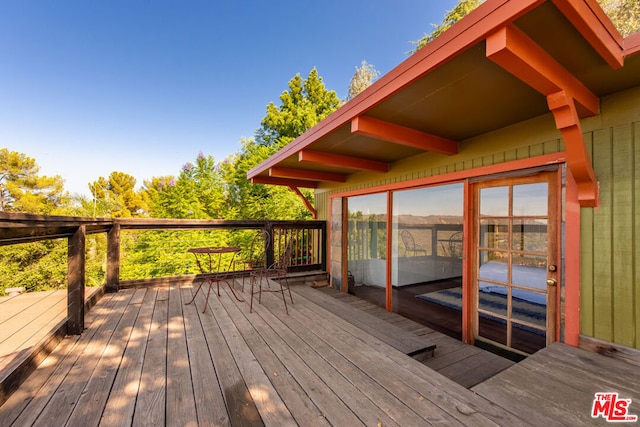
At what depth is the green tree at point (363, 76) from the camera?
14531 millimetres

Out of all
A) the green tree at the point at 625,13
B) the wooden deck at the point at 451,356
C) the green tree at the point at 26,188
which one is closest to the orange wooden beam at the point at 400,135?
the wooden deck at the point at 451,356

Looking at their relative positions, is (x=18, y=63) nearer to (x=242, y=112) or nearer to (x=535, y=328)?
(x=242, y=112)

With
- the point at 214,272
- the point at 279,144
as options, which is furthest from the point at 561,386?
the point at 279,144

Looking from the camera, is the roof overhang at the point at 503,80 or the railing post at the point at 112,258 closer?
the roof overhang at the point at 503,80

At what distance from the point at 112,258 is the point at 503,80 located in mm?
4647

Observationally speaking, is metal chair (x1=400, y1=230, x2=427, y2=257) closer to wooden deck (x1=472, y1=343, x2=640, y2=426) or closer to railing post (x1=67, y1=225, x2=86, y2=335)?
wooden deck (x1=472, y1=343, x2=640, y2=426)

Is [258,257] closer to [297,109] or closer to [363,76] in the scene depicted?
[297,109]

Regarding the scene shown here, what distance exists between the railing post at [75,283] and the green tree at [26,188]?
55.2 feet

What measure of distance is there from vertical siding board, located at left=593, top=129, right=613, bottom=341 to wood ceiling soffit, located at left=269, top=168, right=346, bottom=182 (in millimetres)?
3450

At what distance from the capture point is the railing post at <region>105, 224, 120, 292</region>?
3473mm

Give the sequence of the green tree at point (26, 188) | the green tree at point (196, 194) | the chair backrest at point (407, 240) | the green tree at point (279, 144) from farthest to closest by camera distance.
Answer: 1. the green tree at point (26, 188)
2. the green tree at point (279, 144)
3. the green tree at point (196, 194)
4. the chair backrest at point (407, 240)

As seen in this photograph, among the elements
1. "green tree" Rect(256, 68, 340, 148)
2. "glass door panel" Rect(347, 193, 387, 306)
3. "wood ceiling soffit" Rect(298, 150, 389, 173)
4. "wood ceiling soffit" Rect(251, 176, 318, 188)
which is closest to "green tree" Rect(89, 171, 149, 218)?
"green tree" Rect(256, 68, 340, 148)

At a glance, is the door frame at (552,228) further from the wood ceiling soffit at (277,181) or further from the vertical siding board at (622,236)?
the wood ceiling soffit at (277,181)

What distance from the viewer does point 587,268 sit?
1936mm
